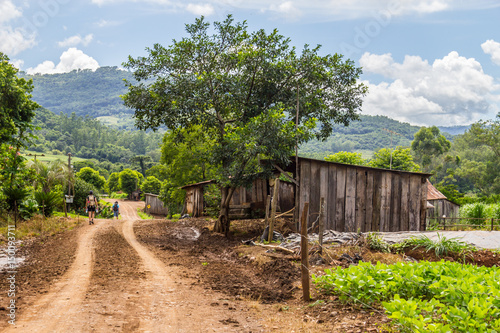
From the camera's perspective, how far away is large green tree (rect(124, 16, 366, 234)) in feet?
48.6

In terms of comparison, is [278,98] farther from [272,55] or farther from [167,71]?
[167,71]

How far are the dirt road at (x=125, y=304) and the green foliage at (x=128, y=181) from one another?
62.0m

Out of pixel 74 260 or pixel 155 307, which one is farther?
pixel 74 260

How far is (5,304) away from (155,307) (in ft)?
7.42

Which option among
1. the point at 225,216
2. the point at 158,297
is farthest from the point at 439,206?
the point at 158,297

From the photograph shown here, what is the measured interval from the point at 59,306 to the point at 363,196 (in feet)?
38.6

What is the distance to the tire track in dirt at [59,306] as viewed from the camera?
16.6 feet

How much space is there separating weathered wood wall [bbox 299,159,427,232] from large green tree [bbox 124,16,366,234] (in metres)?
1.67

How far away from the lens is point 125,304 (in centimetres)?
624

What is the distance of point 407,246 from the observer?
10.5m

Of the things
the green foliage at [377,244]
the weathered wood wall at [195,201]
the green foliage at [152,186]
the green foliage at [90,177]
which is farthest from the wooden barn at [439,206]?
the green foliage at [90,177]

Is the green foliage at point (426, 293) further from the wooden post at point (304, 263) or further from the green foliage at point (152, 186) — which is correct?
the green foliage at point (152, 186)

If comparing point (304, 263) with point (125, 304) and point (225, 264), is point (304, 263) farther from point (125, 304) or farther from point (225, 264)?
point (225, 264)

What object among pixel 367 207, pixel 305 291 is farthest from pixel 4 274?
pixel 367 207
